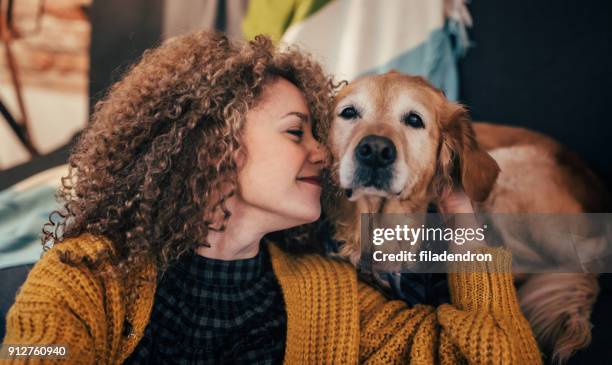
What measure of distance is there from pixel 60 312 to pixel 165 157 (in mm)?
403

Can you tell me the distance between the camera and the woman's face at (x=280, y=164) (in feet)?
3.73

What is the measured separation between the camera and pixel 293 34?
6.51 feet

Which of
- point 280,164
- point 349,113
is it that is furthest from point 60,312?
point 349,113

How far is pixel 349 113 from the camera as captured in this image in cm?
130

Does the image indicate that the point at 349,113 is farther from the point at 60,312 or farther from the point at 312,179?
the point at 60,312

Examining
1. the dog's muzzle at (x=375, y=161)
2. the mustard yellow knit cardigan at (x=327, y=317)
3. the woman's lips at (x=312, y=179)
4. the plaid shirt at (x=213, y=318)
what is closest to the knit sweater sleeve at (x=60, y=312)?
the mustard yellow knit cardigan at (x=327, y=317)

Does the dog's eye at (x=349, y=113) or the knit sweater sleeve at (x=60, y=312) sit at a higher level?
the dog's eye at (x=349, y=113)

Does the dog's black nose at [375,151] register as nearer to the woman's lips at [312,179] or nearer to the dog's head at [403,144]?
the dog's head at [403,144]

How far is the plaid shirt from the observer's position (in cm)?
108

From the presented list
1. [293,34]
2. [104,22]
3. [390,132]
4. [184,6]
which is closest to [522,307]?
[390,132]

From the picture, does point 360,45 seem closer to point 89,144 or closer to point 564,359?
point 89,144

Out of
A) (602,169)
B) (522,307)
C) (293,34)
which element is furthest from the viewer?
(293,34)

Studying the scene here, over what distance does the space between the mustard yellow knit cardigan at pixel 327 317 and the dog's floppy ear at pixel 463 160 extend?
0.18m

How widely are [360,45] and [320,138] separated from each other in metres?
0.88
